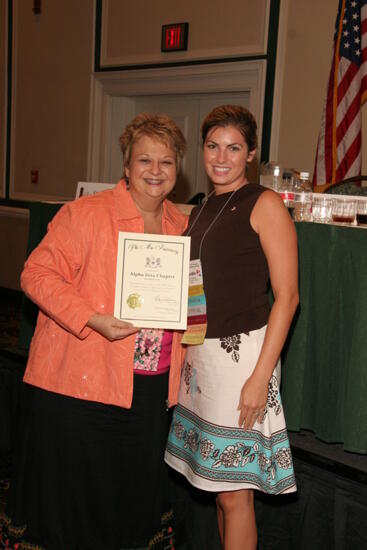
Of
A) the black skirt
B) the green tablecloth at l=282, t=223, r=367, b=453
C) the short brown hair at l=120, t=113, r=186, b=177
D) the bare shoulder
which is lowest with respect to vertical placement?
the black skirt

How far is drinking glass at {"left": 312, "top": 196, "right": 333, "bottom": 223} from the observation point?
241cm

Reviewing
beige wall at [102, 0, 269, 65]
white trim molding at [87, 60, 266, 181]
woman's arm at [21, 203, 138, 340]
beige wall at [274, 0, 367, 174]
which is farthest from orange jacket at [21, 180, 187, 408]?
beige wall at [102, 0, 269, 65]

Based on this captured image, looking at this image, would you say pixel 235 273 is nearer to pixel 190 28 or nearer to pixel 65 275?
pixel 65 275

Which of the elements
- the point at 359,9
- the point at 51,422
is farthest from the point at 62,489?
the point at 359,9

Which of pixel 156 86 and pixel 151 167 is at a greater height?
pixel 156 86

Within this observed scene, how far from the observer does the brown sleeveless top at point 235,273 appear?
1.91 metres

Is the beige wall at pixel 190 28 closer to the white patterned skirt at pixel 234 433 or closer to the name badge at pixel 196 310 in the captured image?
the name badge at pixel 196 310

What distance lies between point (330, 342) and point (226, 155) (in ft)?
3.01

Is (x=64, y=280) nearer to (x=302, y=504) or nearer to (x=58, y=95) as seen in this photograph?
(x=302, y=504)

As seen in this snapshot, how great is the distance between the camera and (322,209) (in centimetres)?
243

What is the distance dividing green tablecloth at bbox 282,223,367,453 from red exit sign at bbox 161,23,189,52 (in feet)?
12.9

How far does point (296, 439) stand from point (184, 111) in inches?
180

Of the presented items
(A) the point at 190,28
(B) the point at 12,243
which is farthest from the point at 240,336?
(B) the point at 12,243

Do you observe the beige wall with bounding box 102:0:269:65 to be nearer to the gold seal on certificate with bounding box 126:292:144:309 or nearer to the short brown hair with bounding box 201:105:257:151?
the short brown hair with bounding box 201:105:257:151
